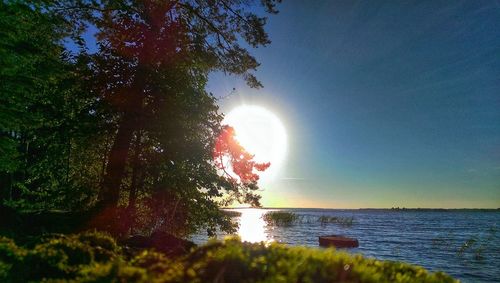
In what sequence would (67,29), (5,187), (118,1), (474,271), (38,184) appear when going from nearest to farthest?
(118,1) < (67,29) < (5,187) < (38,184) < (474,271)

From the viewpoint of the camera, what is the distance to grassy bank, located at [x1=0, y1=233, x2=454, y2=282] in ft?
12.8

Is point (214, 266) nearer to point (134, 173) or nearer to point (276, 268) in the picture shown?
point (276, 268)

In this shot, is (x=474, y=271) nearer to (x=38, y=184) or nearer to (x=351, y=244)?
(x=351, y=244)

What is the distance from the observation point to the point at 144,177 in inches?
700

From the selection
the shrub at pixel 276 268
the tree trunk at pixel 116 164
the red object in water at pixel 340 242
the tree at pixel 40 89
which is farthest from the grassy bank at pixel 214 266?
the red object in water at pixel 340 242

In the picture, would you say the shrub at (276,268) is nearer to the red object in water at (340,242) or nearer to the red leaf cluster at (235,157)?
the red leaf cluster at (235,157)

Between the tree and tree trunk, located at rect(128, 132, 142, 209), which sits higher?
the tree

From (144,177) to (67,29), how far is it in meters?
7.46

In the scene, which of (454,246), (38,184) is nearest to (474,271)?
(454,246)

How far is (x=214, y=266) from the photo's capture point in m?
4.15

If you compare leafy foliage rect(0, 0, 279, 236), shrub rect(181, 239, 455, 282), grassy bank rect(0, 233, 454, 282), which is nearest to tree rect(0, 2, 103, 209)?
leafy foliage rect(0, 0, 279, 236)

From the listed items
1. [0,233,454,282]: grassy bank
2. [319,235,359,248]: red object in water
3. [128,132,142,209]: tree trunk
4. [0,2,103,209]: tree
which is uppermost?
[0,2,103,209]: tree

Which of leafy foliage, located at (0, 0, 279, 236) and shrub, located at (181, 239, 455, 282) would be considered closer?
shrub, located at (181, 239, 455, 282)

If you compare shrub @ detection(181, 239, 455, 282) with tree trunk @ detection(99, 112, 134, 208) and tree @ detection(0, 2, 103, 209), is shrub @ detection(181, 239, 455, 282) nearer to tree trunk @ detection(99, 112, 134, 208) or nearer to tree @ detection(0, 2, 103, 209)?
tree @ detection(0, 2, 103, 209)
